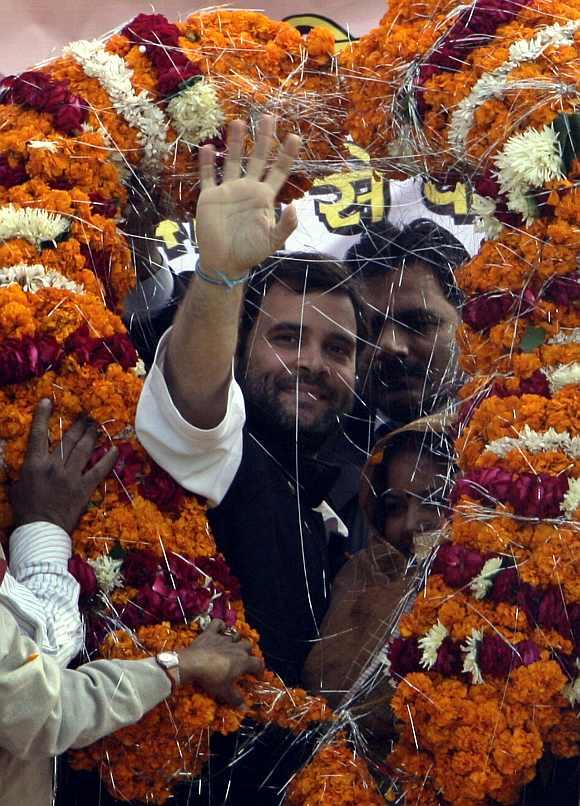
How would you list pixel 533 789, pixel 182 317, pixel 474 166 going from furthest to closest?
pixel 474 166
pixel 182 317
pixel 533 789

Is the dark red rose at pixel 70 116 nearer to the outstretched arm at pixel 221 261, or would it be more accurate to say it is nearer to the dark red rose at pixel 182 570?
the outstretched arm at pixel 221 261

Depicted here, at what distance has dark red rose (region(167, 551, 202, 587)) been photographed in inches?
141

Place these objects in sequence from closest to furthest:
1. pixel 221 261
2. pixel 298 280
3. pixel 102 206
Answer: pixel 221 261 < pixel 102 206 < pixel 298 280

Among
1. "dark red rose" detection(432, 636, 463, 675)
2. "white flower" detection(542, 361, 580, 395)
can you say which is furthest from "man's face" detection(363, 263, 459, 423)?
"dark red rose" detection(432, 636, 463, 675)

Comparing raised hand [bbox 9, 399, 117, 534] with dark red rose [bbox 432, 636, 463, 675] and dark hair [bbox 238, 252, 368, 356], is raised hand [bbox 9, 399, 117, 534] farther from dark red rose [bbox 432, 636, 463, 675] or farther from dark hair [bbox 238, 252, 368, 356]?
dark red rose [bbox 432, 636, 463, 675]

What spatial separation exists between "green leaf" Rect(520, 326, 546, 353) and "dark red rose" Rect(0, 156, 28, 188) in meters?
1.50

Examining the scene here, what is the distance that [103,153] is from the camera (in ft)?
13.2

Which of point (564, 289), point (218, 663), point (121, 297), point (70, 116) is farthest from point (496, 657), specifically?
point (70, 116)

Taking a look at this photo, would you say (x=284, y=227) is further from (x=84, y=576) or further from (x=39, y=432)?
(x=84, y=576)

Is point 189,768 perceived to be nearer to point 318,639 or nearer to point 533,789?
point 318,639

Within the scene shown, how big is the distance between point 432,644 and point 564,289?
1008mm

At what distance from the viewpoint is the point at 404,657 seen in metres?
3.46

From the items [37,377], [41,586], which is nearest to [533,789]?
[41,586]

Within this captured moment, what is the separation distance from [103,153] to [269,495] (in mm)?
1113
